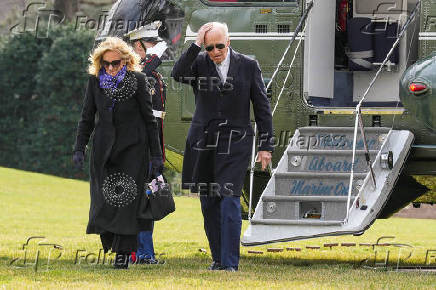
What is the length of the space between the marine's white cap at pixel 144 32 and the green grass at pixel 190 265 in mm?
2174

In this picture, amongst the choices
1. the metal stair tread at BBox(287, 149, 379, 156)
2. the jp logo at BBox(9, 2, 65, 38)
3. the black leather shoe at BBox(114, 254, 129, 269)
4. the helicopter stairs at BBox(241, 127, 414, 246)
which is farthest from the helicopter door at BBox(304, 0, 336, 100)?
the jp logo at BBox(9, 2, 65, 38)

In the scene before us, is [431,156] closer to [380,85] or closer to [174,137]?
[380,85]

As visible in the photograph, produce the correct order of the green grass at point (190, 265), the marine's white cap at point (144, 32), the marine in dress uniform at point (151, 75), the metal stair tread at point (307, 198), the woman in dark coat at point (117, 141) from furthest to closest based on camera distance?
the marine's white cap at point (144, 32) < the marine in dress uniform at point (151, 75) < the metal stair tread at point (307, 198) < the woman in dark coat at point (117, 141) < the green grass at point (190, 265)

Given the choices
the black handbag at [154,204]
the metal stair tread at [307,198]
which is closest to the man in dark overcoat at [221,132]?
the black handbag at [154,204]

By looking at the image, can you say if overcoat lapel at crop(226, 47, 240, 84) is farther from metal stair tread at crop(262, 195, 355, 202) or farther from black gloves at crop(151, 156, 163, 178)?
metal stair tread at crop(262, 195, 355, 202)

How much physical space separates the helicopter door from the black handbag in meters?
2.61

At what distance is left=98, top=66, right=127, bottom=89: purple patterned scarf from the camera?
907 cm

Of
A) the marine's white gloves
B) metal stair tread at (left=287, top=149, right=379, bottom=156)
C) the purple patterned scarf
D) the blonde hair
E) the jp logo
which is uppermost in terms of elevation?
the jp logo

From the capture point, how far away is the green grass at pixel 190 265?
8.23 meters

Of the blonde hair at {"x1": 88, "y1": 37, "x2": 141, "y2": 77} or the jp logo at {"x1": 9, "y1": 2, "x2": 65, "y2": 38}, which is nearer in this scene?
the blonde hair at {"x1": 88, "y1": 37, "x2": 141, "y2": 77}

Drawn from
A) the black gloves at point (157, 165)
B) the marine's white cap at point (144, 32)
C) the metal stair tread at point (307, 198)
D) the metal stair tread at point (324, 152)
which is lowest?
the metal stair tread at point (307, 198)

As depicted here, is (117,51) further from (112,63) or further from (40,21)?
(40,21)

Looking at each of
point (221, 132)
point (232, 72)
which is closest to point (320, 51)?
point (232, 72)

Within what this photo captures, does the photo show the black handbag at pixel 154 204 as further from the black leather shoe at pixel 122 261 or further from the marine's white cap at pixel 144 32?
the marine's white cap at pixel 144 32
